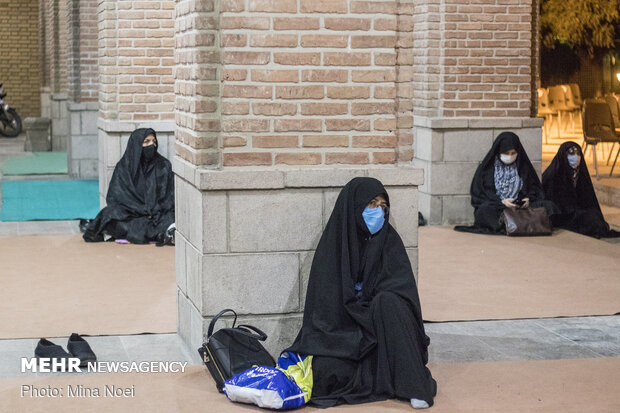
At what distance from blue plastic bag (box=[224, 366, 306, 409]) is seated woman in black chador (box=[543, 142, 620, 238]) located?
5915 mm

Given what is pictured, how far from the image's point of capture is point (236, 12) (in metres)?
5.47

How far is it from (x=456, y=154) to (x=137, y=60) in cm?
317

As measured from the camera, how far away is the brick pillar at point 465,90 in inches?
424

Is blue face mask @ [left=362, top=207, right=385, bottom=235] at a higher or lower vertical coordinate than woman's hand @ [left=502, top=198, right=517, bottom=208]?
higher

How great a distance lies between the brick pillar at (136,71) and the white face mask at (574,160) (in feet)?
12.1

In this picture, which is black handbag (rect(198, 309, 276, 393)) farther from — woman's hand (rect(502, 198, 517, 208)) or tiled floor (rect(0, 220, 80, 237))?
tiled floor (rect(0, 220, 80, 237))

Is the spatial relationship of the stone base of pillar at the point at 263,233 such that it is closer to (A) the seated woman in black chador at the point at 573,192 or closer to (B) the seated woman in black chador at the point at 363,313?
(B) the seated woman in black chador at the point at 363,313

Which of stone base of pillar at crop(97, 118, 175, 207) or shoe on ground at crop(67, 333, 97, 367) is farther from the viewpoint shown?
stone base of pillar at crop(97, 118, 175, 207)

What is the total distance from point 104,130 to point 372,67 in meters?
5.66

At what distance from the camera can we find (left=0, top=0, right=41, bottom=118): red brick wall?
25.9 m

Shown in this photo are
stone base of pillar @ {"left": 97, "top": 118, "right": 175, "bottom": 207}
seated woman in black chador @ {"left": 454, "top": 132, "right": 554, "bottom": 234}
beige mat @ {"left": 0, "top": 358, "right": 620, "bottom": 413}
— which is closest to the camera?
beige mat @ {"left": 0, "top": 358, "right": 620, "bottom": 413}

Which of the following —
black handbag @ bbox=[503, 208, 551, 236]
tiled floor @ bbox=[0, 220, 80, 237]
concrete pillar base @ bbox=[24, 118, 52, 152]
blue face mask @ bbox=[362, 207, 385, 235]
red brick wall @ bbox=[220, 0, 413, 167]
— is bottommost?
tiled floor @ bbox=[0, 220, 80, 237]

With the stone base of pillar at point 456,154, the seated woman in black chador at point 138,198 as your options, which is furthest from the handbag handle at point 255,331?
the stone base of pillar at point 456,154

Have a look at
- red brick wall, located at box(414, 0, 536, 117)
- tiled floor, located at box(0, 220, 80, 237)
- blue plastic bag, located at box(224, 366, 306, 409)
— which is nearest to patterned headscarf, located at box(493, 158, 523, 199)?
red brick wall, located at box(414, 0, 536, 117)
